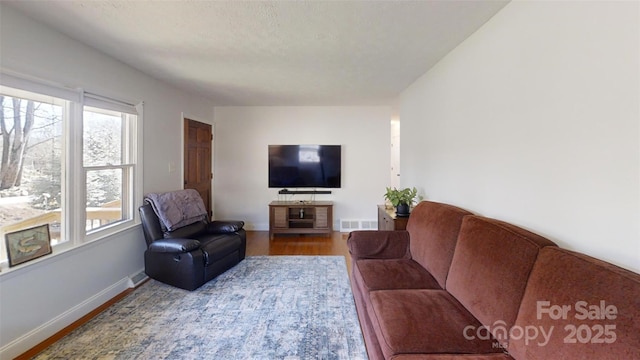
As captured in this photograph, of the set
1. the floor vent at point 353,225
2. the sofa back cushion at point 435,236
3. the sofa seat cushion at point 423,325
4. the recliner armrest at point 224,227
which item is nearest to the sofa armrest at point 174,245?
the recliner armrest at point 224,227

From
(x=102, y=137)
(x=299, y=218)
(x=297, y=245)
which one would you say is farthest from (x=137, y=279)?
(x=299, y=218)

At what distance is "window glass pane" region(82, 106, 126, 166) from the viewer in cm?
269

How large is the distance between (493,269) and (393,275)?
2.58 ft

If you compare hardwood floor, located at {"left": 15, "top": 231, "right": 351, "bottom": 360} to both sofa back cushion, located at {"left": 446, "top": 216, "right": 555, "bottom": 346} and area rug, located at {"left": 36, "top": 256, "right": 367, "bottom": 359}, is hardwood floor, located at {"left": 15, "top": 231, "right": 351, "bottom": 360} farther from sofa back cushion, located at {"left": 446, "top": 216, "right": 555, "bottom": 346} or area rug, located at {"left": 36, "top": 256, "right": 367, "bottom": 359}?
sofa back cushion, located at {"left": 446, "top": 216, "right": 555, "bottom": 346}

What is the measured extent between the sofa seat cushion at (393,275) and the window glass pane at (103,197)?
2.54 meters

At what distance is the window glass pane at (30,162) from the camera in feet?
6.57

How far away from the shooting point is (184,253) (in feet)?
9.53

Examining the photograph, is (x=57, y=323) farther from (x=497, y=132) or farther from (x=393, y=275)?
(x=497, y=132)

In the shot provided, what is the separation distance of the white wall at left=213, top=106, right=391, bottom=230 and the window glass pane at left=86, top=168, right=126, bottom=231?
241 cm

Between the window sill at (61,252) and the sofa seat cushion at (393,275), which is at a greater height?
the window sill at (61,252)

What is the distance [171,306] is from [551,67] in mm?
3307

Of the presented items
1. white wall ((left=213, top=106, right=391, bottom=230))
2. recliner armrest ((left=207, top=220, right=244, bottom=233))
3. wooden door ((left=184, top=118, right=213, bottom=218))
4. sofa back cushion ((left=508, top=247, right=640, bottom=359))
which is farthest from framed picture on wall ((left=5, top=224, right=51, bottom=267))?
white wall ((left=213, top=106, right=391, bottom=230))

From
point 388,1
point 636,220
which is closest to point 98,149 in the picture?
point 388,1

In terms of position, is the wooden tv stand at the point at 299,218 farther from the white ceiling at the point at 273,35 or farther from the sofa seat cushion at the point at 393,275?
the sofa seat cushion at the point at 393,275
